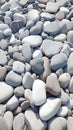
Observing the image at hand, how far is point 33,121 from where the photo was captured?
1.32 m

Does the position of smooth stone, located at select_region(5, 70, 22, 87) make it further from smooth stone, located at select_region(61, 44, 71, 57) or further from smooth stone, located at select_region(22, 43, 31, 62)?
smooth stone, located at select_region(61, 44, 71, 57)

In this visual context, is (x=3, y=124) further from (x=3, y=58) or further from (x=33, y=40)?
(x=33, y=40)

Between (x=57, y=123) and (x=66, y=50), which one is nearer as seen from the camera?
(x=57, y=123)

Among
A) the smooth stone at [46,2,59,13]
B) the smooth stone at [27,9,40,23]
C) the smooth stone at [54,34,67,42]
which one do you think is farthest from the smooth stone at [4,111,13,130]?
the smooth stone at [46,2,59,13]

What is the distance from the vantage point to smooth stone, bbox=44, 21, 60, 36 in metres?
1.67

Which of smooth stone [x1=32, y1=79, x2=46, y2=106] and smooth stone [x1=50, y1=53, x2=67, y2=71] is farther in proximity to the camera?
smooth stone [x1=50, y1=53, x2=67, y2=71]

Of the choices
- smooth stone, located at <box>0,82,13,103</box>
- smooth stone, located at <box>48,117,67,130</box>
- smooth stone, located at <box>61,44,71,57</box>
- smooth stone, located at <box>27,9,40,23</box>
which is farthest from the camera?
smooth stone, located at <box>27,9,40,23</box>

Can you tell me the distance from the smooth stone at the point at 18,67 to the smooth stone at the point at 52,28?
0.26m

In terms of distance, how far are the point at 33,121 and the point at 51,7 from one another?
0.78 metres

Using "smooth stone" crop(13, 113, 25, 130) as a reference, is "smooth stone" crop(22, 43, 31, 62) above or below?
above

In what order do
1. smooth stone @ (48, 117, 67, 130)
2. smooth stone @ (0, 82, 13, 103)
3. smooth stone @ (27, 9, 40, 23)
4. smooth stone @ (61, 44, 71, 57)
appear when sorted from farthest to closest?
smooth stone @ (27, 9, 40, 23)
smooth stone @ (61, 44, 71, 57)
smooth stone @ (0, 82, 13, 103)
smooth stone @ (48, 117, 67, 130)

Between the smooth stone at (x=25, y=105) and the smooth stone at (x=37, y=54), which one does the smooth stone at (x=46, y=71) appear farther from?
the smooth stone at (x=25, y=105)

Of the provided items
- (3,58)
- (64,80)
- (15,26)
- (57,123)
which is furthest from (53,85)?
(15,26)

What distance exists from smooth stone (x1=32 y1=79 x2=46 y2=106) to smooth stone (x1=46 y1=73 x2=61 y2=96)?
1.0 inches
